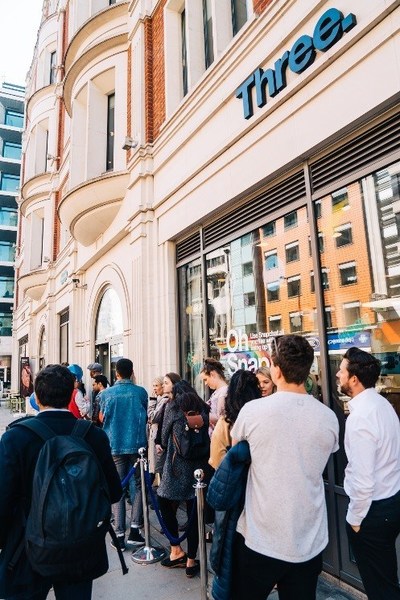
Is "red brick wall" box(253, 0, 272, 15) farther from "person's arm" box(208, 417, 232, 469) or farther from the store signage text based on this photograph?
"person's arm" box(208, 417, 232, 469)

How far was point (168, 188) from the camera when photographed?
7.23 m

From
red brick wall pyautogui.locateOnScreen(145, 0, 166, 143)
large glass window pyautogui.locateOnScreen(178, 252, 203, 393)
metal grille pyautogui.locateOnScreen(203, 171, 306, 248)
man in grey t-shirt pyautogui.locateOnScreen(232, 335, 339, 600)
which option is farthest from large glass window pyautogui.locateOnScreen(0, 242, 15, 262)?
man in grey t-shirt pyautogui.locateOnScreen(232, 335, 339, 600)

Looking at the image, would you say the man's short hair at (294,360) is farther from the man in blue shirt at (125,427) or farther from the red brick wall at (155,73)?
the red brick wall at (155,73)

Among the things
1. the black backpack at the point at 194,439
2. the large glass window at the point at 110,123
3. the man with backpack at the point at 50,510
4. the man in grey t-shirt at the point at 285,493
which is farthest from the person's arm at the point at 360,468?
the large glass window at the point at 110,123

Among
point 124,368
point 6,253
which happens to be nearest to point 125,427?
point 124,368

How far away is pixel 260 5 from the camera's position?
16.6ft

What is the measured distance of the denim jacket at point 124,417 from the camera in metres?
4.96

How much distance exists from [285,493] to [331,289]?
269 centimetres

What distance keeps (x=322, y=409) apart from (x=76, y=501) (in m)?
1.34

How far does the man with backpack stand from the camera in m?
2.05

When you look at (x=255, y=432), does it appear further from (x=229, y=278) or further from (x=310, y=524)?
(x=229, y=278)

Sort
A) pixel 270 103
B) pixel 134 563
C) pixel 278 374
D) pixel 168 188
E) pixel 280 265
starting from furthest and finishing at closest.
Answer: pixel 168 188, pixel 280 265, pixel 270 103, pixel 134 563, pixel 278 374

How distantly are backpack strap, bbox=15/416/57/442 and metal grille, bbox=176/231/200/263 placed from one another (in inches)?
189

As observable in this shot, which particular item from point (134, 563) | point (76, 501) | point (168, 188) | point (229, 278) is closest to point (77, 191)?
point (168, 188)
